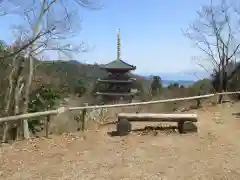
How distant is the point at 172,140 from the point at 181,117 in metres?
0.74

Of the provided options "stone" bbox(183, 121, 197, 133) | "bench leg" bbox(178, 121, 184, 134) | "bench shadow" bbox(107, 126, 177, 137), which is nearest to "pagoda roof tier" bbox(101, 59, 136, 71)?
"bench shadow" bbox(107, 126, 177, 137)

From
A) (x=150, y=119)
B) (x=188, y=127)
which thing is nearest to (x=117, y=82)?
(x=150, y=119)

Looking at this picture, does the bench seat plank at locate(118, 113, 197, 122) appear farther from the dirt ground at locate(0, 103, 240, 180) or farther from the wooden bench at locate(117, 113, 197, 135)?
the dirt ground at locate(0, 103, 240, 180)

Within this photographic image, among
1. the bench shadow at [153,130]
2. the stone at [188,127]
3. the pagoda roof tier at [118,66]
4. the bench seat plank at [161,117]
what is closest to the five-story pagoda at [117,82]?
the pagoda roof tier at [118,66]

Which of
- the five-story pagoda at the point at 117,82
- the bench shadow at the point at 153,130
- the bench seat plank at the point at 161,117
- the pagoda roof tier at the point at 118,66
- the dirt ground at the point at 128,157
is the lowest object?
the dirt ground at the point at 128,157

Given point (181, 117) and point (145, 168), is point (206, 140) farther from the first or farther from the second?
point (145, 168)

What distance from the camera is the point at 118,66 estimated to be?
3058 centimetres

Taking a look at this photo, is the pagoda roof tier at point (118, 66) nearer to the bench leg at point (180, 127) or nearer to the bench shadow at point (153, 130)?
the bench shadow at point (153, 130)

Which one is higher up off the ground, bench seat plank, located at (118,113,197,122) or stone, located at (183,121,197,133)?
bench seat plank, located at (118,113,197,122)

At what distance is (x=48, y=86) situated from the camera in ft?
52.5

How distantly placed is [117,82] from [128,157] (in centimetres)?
2563

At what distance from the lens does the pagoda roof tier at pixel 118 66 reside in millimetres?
30203

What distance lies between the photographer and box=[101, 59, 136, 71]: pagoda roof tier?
3020 centimetres

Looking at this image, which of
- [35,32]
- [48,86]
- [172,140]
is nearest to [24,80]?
[35,32]
